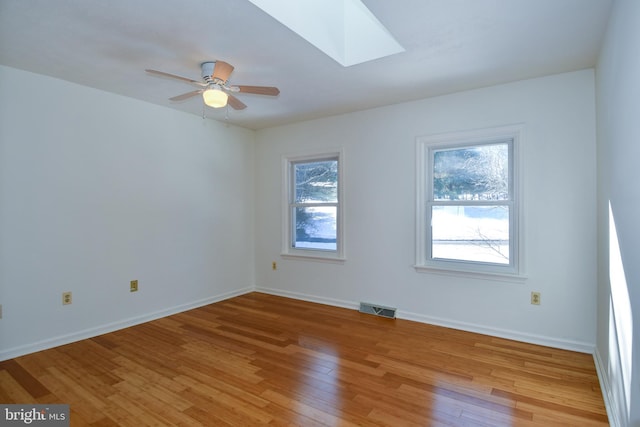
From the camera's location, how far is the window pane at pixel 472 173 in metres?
3.25

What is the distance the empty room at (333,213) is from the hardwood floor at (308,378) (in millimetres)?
20

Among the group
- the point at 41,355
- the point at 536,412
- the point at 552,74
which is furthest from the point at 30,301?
the point at 552,74

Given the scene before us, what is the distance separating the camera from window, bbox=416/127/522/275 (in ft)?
10.5

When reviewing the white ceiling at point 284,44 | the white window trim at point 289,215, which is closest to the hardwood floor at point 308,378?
the white window trim at point 289,215

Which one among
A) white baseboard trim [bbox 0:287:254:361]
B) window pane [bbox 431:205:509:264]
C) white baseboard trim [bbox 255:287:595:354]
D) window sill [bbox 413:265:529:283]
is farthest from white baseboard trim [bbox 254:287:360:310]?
window pane [bbox 431:205:509:264]

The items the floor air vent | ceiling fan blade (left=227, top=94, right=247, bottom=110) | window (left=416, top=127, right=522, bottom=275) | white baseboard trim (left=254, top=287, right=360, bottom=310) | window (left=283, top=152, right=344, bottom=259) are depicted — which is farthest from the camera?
window (left=283, top=152, right=344, bottom=259)

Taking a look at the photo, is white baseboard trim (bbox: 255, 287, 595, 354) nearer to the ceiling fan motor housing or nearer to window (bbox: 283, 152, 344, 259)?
window (bbox: 283, 152, 344, 259)

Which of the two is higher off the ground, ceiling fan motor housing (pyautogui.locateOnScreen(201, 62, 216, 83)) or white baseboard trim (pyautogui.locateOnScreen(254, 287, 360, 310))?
ceiling fan motor housing (pyautogui.locateOnScreen(201, 62, 216, 83))

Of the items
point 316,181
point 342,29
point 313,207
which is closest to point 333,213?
point 313,207

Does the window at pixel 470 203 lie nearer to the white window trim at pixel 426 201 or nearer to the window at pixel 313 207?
the white window trim at pixel 426 201

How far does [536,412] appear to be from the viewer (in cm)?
202

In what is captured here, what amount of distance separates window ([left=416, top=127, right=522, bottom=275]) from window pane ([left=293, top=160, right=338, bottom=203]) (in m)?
1.19

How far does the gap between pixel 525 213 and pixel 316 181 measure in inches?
97.1

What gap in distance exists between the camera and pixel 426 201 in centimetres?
363
